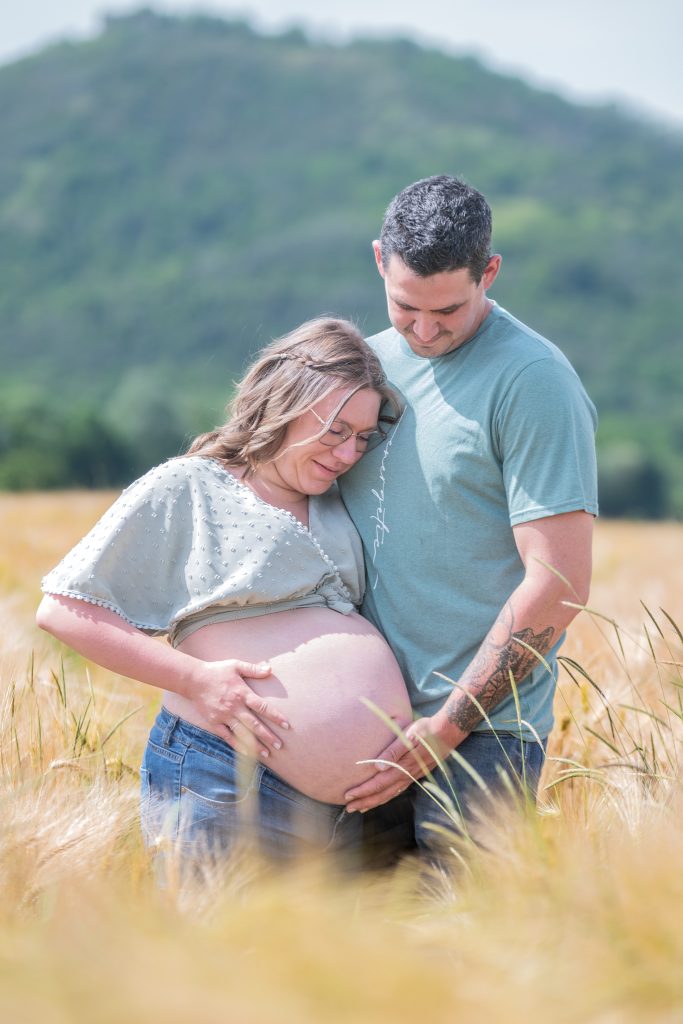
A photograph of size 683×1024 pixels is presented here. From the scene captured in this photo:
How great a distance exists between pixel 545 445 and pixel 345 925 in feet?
4.72

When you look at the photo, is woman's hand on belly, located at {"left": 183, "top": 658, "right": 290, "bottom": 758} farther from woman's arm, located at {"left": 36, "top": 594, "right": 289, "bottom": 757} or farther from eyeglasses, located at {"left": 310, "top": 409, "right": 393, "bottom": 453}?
eyeglasses, located at {"left": 310, "top": 409, "right": 393, "bottom": 453}

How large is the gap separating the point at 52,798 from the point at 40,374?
127541 mm

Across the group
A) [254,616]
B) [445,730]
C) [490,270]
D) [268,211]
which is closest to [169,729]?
[254,616]

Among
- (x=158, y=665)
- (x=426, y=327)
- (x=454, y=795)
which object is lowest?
(x=454, y=795)

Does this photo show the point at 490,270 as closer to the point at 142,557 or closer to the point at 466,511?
the point at 466,511

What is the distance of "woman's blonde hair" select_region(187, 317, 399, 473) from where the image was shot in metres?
3.02

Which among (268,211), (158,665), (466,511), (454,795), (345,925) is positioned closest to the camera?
(345,925)

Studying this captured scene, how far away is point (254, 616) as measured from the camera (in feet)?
9.62

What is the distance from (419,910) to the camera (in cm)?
223

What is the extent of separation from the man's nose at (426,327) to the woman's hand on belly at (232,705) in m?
0.95

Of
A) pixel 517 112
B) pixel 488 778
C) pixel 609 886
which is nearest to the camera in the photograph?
pixel 609 886

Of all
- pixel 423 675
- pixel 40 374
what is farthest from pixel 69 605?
pixel 40 374

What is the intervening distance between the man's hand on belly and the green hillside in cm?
7262

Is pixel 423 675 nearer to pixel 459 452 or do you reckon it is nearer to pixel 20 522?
pixel 459 452
